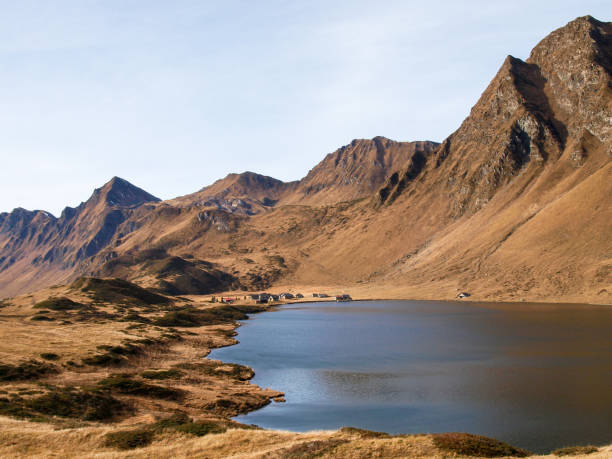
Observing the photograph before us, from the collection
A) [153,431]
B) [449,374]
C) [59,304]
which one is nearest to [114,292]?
[59,304]

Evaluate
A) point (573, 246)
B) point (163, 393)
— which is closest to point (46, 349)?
point (163, 393)

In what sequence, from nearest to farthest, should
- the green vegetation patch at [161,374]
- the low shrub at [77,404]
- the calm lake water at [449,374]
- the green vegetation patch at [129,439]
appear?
the green vegetation patch at [129,439] → the low shrub at [77,404] → the calm lake water at [449,374] → the green vegetation patch at [161,374]

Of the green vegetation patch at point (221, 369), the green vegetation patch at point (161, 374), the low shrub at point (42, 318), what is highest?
the low shrub at point (42, 318)

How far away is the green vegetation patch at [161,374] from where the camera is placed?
7002 cm

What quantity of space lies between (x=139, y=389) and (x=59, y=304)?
91096 mm

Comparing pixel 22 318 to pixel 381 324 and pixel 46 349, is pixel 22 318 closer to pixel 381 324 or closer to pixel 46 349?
pixel 46 349

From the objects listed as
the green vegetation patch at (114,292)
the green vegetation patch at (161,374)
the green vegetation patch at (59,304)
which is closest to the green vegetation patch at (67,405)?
the green vegetation patch at (161,374)

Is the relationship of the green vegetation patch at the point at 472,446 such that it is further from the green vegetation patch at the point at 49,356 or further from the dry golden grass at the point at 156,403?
the green vegetation patch at the point at 49,356

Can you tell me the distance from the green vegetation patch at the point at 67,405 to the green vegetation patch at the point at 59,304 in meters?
86.8

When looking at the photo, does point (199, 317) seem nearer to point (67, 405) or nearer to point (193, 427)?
point (67, 405)

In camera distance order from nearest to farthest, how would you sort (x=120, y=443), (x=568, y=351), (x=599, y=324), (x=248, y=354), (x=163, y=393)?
1. (x=120, y=443)
2. (x=163, y=393)
3. (x=568, y=351)
4. (x=248, y=354)
5. (x=599, y=324)

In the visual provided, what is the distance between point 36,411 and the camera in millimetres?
48219

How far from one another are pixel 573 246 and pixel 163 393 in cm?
16921

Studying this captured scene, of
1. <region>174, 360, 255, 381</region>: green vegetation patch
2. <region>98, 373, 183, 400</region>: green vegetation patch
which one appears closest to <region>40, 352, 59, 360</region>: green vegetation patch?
<region>98, 373, 183, 400</region>: green vegetation patch
